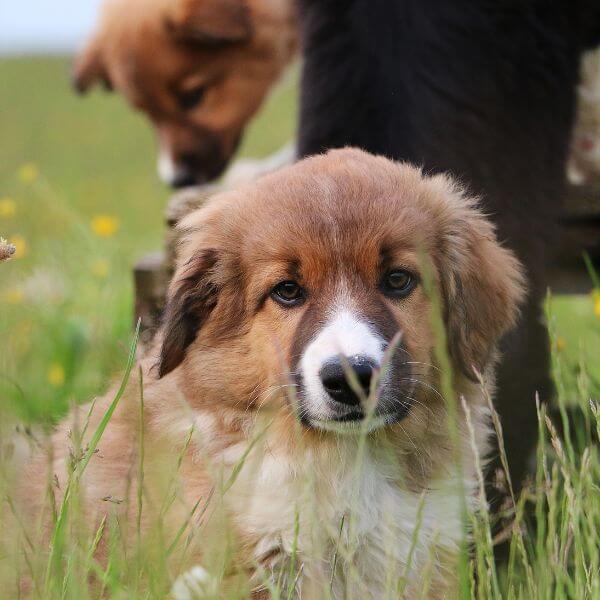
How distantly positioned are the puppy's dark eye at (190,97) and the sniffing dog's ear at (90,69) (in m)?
0.83

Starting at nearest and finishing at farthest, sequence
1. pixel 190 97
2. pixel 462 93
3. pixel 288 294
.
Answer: pixel 288 294
pixel 462 93
pixel 190 97

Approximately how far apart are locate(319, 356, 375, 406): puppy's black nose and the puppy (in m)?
0.02

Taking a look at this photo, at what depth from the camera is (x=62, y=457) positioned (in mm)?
3156

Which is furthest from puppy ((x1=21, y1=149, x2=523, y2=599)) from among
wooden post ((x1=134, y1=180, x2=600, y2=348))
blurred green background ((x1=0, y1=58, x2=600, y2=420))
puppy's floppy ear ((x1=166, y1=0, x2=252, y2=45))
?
puppy's floppy ear ((x1=166, y1=0, x2=252, y2=45))

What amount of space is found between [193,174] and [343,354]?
5.85m

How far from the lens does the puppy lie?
110 inches

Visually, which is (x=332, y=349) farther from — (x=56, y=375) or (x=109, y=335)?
(x=56, y=375)

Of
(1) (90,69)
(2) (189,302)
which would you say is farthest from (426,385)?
(1) (90,69)

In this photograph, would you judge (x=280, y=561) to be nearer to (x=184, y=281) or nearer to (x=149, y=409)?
(x=149, y=409)

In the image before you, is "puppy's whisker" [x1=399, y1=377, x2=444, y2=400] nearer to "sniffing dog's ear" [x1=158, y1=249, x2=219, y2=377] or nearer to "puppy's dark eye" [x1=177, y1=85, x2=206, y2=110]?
"sniffing dog's ear" [x1=158, y1=249, x2=219, y2=377]

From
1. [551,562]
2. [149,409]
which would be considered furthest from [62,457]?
[551,562]

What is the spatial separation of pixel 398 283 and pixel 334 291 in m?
0.20

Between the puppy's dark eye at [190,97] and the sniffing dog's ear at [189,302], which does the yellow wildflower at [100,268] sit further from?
the sniffing dog's ear at [189,302]

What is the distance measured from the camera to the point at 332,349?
2.58 m
